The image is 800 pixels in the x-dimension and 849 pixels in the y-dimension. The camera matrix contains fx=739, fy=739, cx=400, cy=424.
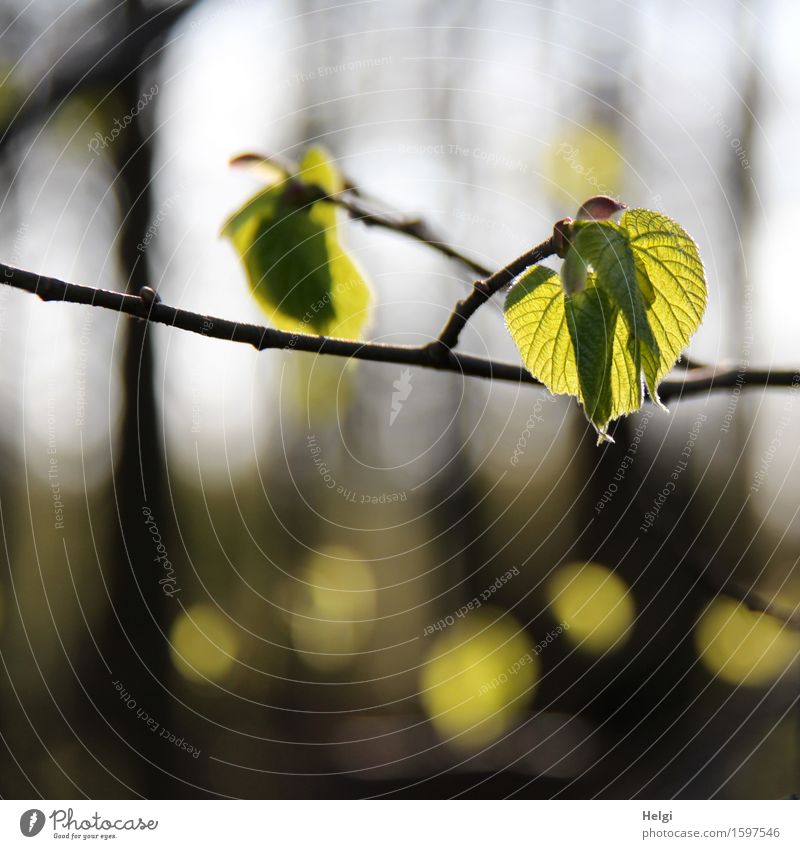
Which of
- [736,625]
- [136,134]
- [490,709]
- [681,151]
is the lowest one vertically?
[490,709]

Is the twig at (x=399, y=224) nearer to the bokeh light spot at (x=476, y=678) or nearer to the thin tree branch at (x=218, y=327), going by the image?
the thin tree branch at (x=218, y=327)

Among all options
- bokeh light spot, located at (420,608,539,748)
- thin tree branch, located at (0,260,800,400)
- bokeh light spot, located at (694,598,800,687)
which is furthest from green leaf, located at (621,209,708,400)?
bokeh light spot, located at (420,608,539,748)

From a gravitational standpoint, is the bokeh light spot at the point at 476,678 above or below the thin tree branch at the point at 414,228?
below

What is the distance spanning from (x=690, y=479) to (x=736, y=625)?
1141 mm

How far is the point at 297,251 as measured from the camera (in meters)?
0.70

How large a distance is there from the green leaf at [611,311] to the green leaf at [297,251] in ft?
0.94

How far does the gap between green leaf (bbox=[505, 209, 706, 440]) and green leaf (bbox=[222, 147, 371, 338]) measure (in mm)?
288

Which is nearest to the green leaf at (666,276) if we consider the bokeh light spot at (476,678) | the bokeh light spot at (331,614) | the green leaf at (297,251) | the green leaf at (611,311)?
the green leaf at (611,311)

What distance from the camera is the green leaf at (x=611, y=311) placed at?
1.38 ft

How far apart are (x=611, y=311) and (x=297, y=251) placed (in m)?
0.36

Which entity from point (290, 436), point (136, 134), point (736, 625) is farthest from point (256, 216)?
point (290, 436)

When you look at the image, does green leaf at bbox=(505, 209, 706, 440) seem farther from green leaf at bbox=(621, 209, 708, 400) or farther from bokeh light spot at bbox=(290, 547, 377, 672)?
bokeh light spot at bbox=(290, 547, 377, 672)

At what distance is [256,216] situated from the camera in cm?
69

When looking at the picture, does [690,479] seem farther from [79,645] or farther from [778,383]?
[79,645]
